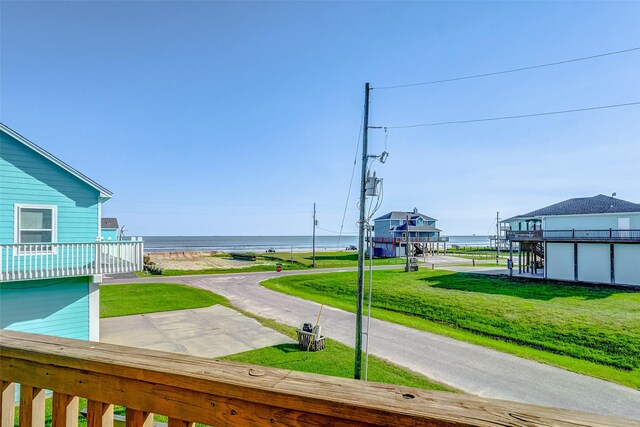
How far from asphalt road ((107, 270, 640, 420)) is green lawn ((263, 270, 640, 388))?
0.90 meters

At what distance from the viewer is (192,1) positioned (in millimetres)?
8172

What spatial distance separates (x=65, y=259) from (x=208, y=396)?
1008cm

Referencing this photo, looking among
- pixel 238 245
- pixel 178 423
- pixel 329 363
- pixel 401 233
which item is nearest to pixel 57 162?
pixel 329 363

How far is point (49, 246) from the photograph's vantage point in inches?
348

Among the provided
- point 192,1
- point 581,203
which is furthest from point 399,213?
point 192,1

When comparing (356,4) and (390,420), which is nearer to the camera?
(390,420)

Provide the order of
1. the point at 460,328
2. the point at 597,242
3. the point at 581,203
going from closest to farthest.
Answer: the point at 460,328, the point at 597,242, the point at 581,203

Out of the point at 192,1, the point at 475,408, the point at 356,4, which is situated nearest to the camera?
the point at 475,408

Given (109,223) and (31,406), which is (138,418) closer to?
(31,406)

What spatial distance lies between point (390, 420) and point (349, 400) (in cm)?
12

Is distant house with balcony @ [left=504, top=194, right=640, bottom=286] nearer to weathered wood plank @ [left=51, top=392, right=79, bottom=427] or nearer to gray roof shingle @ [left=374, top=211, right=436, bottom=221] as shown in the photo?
gray roof shingle @ [left=374, top=211, right=436, bottom=221]

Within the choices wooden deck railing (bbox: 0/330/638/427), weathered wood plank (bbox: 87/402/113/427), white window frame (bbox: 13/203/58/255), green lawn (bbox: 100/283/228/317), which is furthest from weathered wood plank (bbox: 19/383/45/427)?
green lawn (bbox: 100/283/228/317)

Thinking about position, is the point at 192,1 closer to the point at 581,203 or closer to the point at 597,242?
the point at 597,242

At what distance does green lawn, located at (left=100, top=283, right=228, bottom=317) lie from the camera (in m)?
17.3
